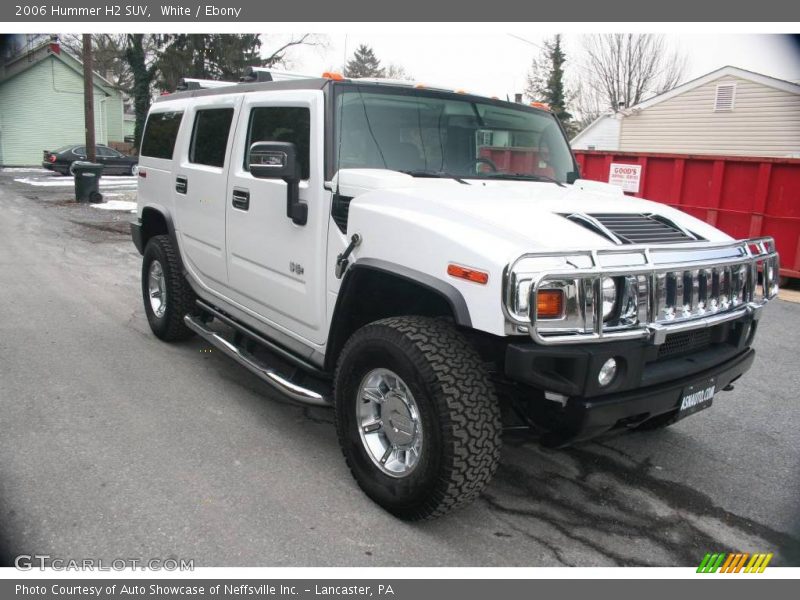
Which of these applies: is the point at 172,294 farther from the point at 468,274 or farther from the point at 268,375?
the point at 468,274

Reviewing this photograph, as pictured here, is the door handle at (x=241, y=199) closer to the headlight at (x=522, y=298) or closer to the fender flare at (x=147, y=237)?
the fender flare at (x=147, y=237)

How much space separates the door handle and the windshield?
3.10 feet

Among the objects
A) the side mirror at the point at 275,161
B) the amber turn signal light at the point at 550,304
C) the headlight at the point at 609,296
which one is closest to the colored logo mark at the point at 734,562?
the headlight at the point at 609,296

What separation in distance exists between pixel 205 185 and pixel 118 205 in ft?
45.7

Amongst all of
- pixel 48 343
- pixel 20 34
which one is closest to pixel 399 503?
pixel 48 343

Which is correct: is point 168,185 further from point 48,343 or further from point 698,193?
point 698,193

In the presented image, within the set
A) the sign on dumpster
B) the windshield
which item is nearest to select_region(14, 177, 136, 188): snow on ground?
the sign on dumpster

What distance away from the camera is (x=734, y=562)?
2947 millimetres

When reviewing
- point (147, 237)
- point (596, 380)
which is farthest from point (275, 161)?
point (147, 237)

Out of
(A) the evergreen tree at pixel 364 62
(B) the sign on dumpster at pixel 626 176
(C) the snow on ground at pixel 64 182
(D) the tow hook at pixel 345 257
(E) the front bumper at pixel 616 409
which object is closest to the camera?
(E) the front bumper at pixel 616 409

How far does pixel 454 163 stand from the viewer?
3900 millimetres

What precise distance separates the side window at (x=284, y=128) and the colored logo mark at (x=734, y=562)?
275 centimetres

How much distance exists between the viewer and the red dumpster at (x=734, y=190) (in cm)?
949

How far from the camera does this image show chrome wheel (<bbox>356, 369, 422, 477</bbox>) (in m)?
3.08
